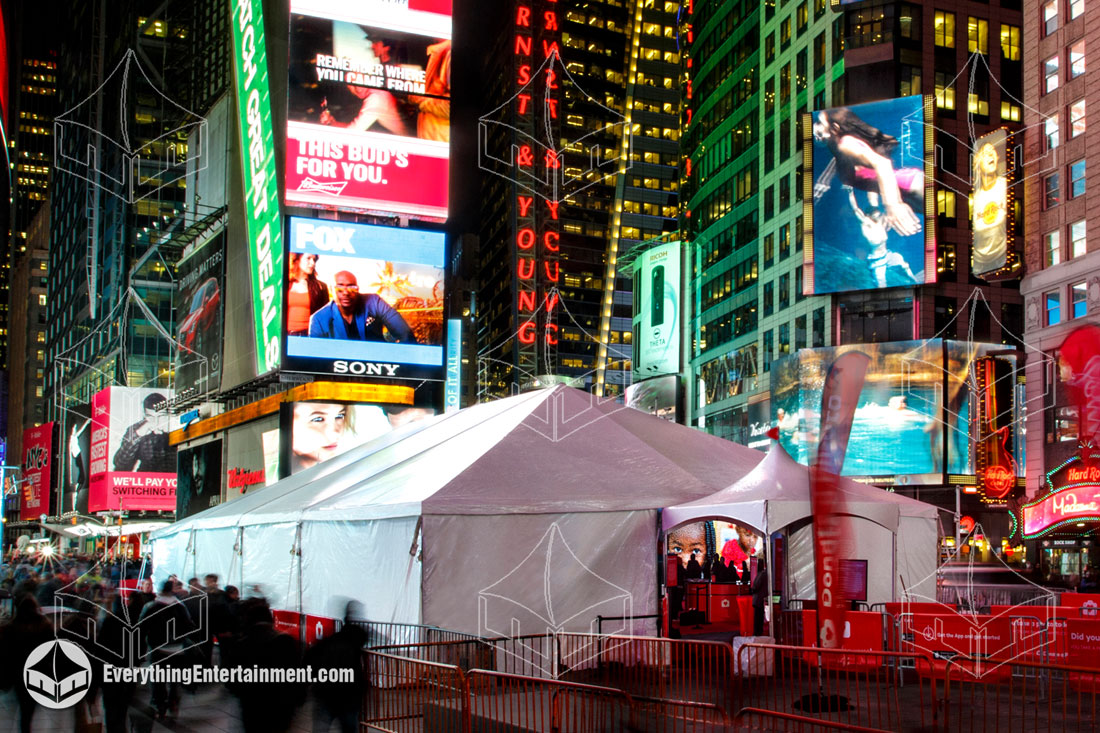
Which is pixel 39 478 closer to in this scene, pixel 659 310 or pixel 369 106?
pixel 659 310

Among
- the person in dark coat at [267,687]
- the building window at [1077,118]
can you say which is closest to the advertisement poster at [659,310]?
the building window at [1077,118]

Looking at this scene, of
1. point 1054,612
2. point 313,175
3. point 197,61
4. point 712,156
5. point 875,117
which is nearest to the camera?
point 1054,612

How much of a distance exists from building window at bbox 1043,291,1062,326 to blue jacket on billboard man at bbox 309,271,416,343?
3291cm

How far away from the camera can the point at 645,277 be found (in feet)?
280

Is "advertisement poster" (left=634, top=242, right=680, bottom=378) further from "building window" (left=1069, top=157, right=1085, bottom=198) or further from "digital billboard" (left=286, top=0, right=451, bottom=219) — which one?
"digital billboard" (left=286, top=0, right=451, bottom=219)

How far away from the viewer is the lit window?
5506cm

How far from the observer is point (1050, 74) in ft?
183

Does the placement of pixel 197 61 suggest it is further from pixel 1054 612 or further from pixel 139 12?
pixel 1054 612

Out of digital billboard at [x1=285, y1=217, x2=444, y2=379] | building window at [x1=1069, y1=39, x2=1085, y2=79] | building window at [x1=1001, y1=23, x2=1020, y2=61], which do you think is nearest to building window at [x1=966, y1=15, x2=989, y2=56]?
building window at [x1=1001, y1=23, x2=1020, y2=61]

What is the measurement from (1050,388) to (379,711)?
51.3 meters

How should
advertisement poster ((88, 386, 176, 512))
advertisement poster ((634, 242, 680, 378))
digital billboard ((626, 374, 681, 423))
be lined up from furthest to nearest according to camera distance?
digital billboard ((626, 374, 681, 423))
advertisement poster ((634, 242, 680, 378))
advertisement poster ((88, 386, 176, 512))

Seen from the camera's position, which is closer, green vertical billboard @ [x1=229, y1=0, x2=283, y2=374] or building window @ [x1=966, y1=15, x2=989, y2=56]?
green vertical billboard @ [x1=229, y1=0, x2=283, y2=374]

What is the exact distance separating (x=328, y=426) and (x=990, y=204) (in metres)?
36.9

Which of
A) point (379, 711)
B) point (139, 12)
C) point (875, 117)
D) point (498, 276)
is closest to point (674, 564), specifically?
point (379, 711)
